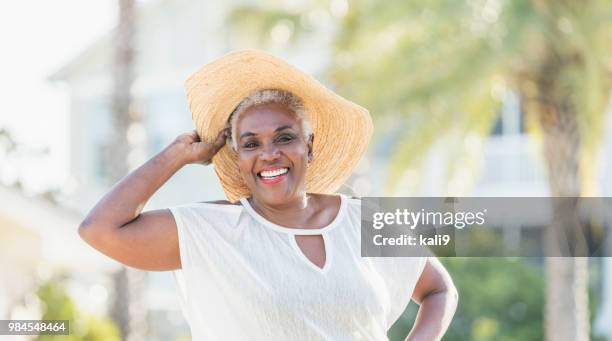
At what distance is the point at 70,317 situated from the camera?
412 inches

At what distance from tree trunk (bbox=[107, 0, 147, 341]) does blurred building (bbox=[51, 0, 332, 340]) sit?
7.08 metres

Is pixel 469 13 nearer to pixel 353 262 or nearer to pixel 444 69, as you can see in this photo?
pixel 444 69

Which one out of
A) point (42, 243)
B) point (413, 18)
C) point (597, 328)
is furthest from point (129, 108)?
point (597, 328)

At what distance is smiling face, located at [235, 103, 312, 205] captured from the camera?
2572 mm

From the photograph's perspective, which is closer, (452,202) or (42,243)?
(452,202)

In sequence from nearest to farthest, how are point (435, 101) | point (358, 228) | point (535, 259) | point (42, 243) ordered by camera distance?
point (358, 228)
point (435, 101)
point (42, 243)
point (535, 259)

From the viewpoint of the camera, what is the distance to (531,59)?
978 centimetres

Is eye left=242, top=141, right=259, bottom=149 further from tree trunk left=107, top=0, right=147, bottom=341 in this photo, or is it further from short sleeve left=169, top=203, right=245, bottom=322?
tree trunk left=107, top=0, right=147, bottom=341

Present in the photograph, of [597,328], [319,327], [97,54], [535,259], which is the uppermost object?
[97,54]

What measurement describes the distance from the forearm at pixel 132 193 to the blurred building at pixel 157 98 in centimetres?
1612

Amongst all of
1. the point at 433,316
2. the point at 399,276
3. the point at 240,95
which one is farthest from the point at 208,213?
the point at 433,316

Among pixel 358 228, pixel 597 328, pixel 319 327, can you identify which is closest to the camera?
pixel 319 327

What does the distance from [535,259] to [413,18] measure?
7.80 m

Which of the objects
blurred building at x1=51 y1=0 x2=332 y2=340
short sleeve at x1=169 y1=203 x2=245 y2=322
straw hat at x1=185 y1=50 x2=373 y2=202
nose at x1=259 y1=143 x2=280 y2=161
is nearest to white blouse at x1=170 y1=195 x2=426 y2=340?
short sleeve at x1=169 y1=203 x2=245 y2=322
